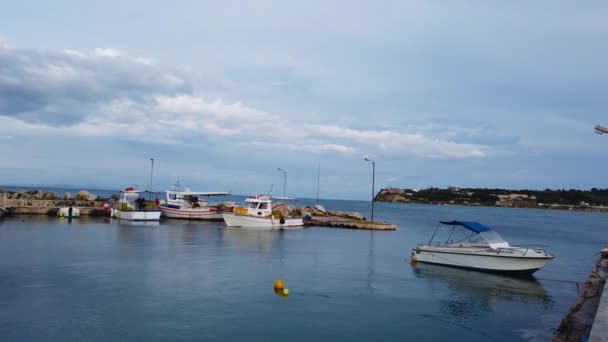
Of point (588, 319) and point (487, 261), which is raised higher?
point (487, 261)

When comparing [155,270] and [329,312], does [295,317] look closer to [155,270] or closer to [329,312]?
[329,312]

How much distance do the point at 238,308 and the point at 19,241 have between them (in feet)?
82.0

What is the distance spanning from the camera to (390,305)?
1925cm

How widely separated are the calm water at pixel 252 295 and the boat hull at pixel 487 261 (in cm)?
80

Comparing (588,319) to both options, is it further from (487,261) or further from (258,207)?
(258,207)

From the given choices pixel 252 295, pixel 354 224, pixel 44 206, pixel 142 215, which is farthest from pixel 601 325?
pixel 44 206

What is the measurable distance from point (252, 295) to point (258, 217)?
1301 inches

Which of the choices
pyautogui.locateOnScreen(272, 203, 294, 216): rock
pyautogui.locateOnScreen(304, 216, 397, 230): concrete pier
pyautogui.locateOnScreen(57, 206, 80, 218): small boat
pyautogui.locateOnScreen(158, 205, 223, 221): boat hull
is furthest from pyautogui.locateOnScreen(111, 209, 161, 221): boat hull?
pyautogui.locateOnScreen(304, 216, 397, 230): concrete pier

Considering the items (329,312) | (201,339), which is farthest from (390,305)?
(201,339)

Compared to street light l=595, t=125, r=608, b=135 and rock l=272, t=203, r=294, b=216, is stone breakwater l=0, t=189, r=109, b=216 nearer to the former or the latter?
rock l=272, t=203, r=294, b=216

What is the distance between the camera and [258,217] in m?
52.8

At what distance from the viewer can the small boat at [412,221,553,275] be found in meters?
26.4

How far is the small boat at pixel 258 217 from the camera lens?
172ft

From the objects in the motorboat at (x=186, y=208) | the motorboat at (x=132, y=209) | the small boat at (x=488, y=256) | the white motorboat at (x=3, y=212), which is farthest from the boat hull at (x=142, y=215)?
the small boat at (x=488, y=256)
